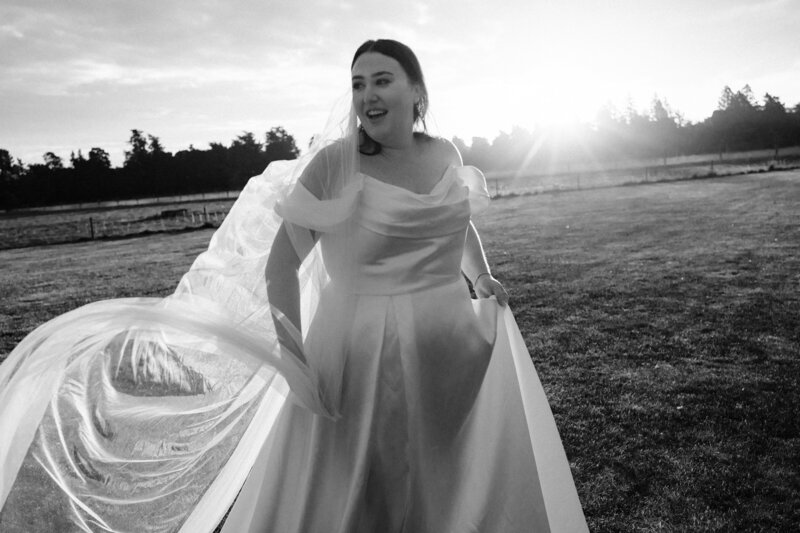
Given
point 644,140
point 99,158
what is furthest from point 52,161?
point 644,140

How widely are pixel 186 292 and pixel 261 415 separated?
0.68m

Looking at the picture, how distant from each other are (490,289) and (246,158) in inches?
3099

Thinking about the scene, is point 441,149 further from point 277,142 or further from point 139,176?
point 139,176

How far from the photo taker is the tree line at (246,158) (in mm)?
76438

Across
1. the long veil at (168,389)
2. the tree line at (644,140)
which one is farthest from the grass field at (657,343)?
the tree line at (644,140)

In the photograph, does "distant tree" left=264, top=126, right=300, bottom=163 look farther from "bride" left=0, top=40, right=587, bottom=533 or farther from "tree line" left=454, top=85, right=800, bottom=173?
"bride" left=0, top=40, right=587, bottom=533

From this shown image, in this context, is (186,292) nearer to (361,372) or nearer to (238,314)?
(238,314)

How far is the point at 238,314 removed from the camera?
→ 7.52ft

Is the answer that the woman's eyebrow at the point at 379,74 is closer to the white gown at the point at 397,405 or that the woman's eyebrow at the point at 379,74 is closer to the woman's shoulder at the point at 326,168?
the woman's shoulder at the point at 326,168

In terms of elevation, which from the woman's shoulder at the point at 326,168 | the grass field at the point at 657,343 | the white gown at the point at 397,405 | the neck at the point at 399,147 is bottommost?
the grass field at the point at 657,343

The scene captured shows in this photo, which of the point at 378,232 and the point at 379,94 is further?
the point at 379,94

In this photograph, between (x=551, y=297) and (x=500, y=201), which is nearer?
(x=551, y=297)

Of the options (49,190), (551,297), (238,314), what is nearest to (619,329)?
(551,297)

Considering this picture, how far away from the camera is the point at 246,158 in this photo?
3059 inches
